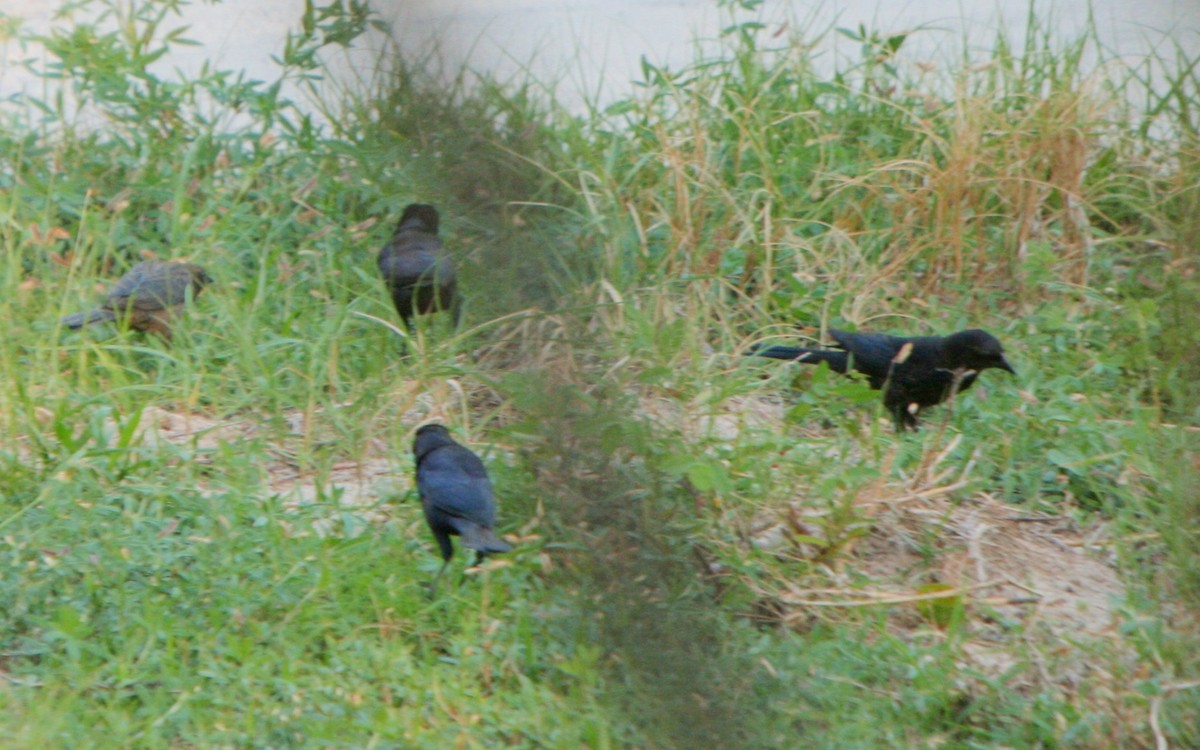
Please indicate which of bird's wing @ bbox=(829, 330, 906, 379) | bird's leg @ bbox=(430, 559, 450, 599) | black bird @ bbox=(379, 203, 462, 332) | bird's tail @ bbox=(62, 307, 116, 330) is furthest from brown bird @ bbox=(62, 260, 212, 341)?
bird's wing @ bbox=(829, 330, 906, 379)

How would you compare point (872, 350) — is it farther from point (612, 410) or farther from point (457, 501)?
point (612, 410)

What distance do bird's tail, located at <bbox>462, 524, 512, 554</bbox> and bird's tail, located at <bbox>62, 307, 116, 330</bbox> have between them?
1514 mm

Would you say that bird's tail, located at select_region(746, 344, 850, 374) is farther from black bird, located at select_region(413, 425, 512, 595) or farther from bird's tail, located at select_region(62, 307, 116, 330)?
bird's tail, located at select_region(62, 307, 116, 330)

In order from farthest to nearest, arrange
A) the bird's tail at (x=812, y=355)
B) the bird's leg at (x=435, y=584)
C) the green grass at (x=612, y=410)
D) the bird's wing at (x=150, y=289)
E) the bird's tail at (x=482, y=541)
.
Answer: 1. the bird's wing at (x=150, y=289)
2. the bird's tail at (x=812, y=355)
3. the bird's leg at (x=435, y=584)
4. the bird's tail at (x=482, y=541)
5. the green grass at (x=612, y=410)

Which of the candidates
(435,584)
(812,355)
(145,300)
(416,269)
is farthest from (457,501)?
(145,300)

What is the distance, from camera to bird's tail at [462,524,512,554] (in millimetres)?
2426

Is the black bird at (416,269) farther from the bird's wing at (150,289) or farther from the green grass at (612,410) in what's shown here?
the bird's wing at (150,289)

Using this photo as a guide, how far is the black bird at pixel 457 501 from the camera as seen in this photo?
2.47 m

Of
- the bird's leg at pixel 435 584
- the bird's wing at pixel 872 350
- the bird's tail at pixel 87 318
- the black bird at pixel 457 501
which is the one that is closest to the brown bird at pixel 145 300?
the bird's tail at pixel 87 318

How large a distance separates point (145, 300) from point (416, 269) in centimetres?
74

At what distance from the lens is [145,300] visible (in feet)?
11.4

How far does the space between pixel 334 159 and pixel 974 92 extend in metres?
2.06

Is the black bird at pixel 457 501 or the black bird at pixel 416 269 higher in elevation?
the black bird at pixel 416 269

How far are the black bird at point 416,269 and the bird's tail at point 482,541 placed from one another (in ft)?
2.83
